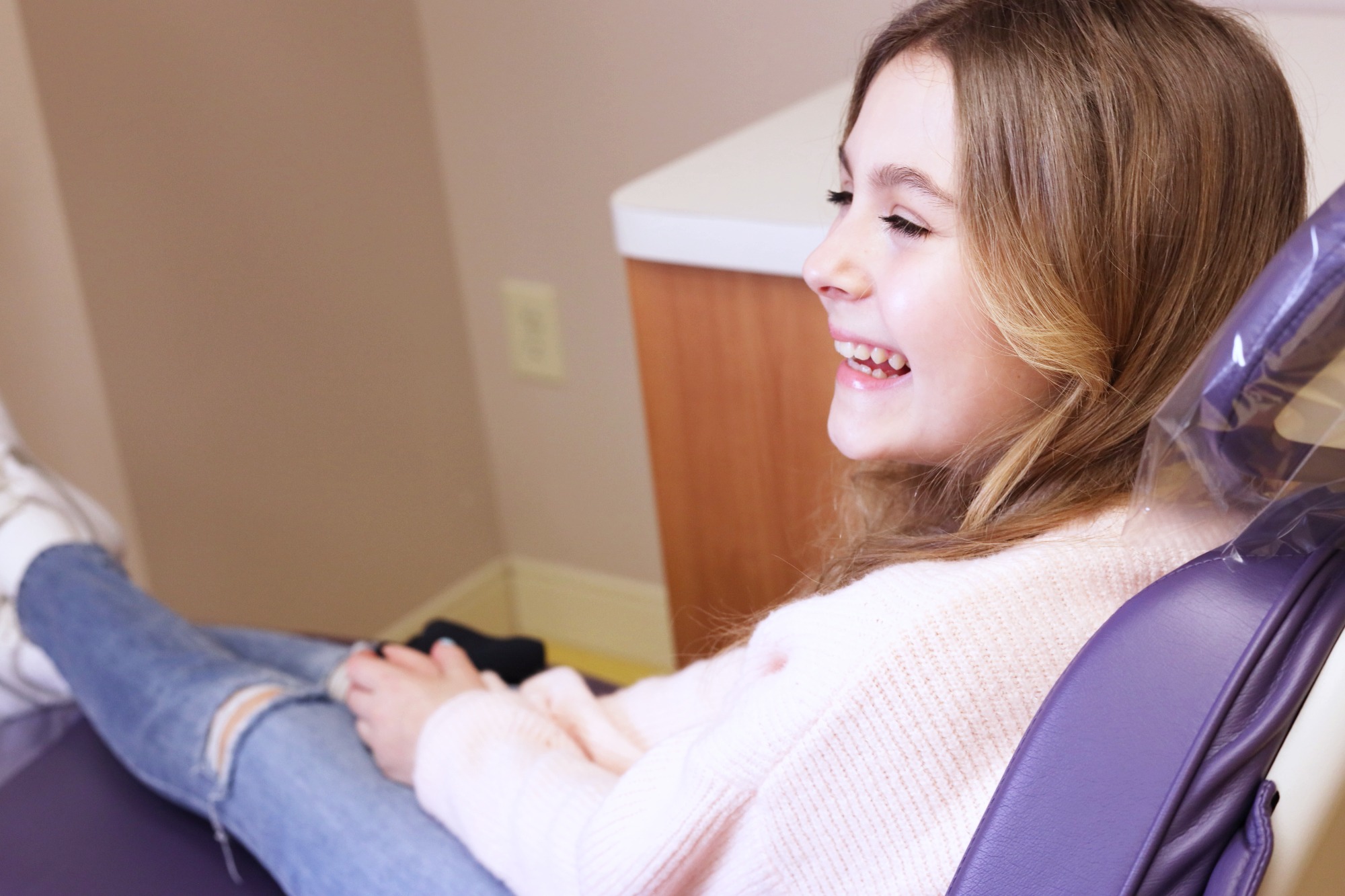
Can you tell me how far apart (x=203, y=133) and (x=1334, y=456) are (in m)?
1.31

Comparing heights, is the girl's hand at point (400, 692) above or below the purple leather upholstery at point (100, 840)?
above

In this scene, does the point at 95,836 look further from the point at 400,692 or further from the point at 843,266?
the point at 843,266

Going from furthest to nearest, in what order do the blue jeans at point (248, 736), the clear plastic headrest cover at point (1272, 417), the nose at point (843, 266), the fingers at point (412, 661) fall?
the fingers at point (412, 661) < the blue jeans at point (248, 736) < the nose at point (843, 266) < the clear plastic headrest cover at point (1272, 417)

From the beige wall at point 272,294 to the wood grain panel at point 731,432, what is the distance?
718 millimetres

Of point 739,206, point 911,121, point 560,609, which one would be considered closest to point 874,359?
point 911,121

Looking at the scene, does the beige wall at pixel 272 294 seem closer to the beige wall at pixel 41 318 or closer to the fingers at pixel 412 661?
the beige wall at pixel 41 318

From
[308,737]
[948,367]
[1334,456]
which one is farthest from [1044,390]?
[308,737]

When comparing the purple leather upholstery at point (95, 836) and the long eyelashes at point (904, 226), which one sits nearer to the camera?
the long eyelashes at point (904, 226)

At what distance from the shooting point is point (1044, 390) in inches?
24.2

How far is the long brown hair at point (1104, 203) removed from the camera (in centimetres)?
57

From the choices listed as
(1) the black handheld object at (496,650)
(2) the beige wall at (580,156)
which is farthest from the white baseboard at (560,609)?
(1) the black handheld object at (496,650)

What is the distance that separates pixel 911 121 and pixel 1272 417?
0.88ft

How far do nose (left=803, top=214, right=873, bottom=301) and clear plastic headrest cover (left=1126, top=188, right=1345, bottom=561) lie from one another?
20 centimetres

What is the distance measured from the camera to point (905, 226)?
2.06 ft
